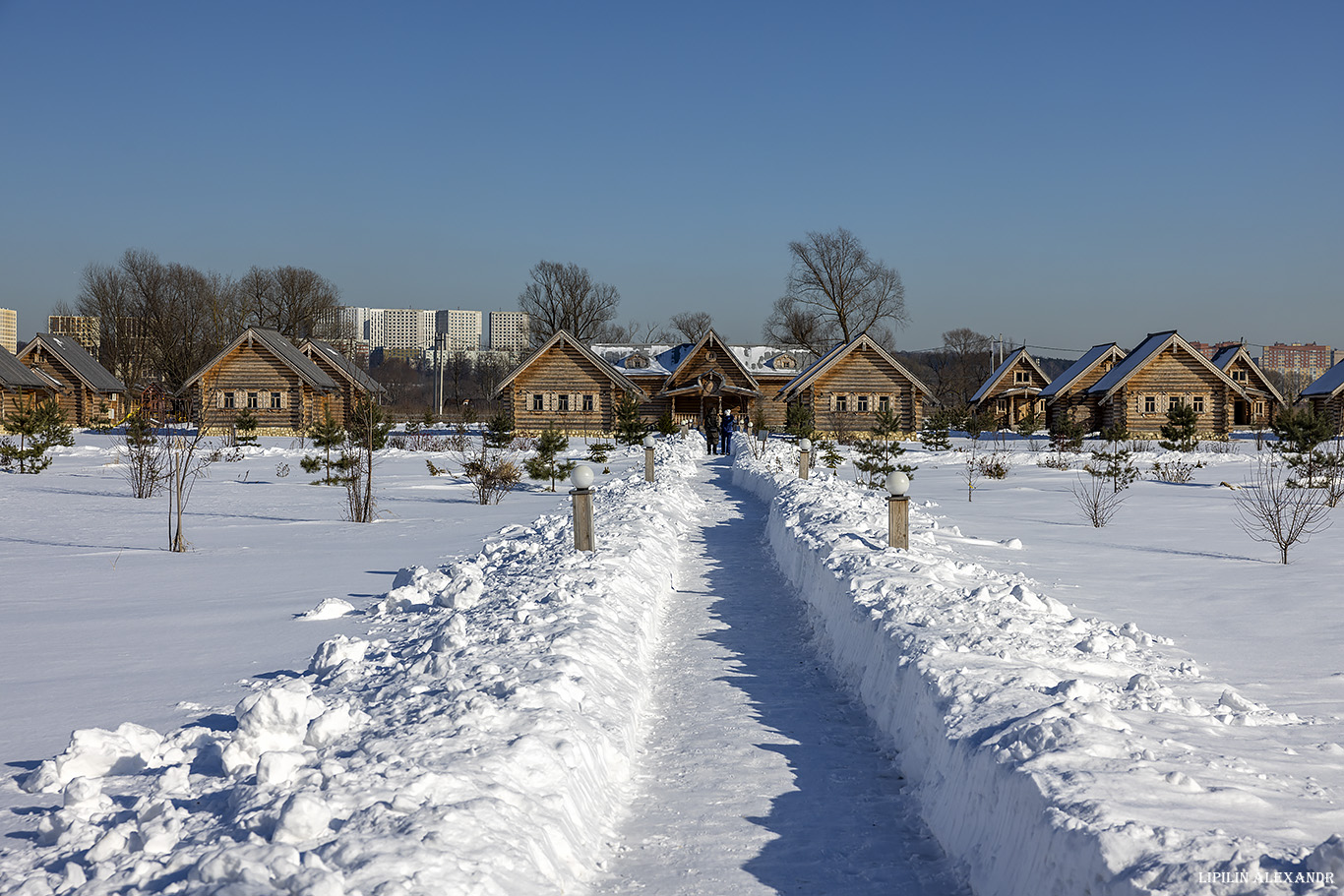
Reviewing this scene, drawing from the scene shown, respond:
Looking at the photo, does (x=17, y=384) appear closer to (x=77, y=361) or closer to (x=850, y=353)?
(x=77, y=361)

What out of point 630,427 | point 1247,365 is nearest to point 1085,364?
point 1247,365

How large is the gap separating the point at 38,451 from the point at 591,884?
2428 centimetres

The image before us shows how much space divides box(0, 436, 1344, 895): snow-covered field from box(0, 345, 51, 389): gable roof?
42916mm

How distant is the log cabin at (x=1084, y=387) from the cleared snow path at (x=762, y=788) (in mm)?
49246

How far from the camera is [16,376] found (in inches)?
1841

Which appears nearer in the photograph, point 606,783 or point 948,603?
point 606,783

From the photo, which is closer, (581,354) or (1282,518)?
(1282,518)

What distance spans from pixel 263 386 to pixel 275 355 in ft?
5.72

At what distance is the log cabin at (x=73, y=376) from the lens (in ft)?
172

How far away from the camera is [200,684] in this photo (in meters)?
5.86

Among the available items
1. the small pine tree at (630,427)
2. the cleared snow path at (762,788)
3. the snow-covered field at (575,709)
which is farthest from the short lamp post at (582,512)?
the small pine tree at (630,427)

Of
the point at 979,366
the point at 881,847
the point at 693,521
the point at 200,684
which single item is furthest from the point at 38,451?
the point at 979,366

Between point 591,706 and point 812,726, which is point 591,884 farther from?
point 812,726

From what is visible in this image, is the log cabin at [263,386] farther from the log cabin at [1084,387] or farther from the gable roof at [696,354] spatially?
the log cabin at [1084,387]
